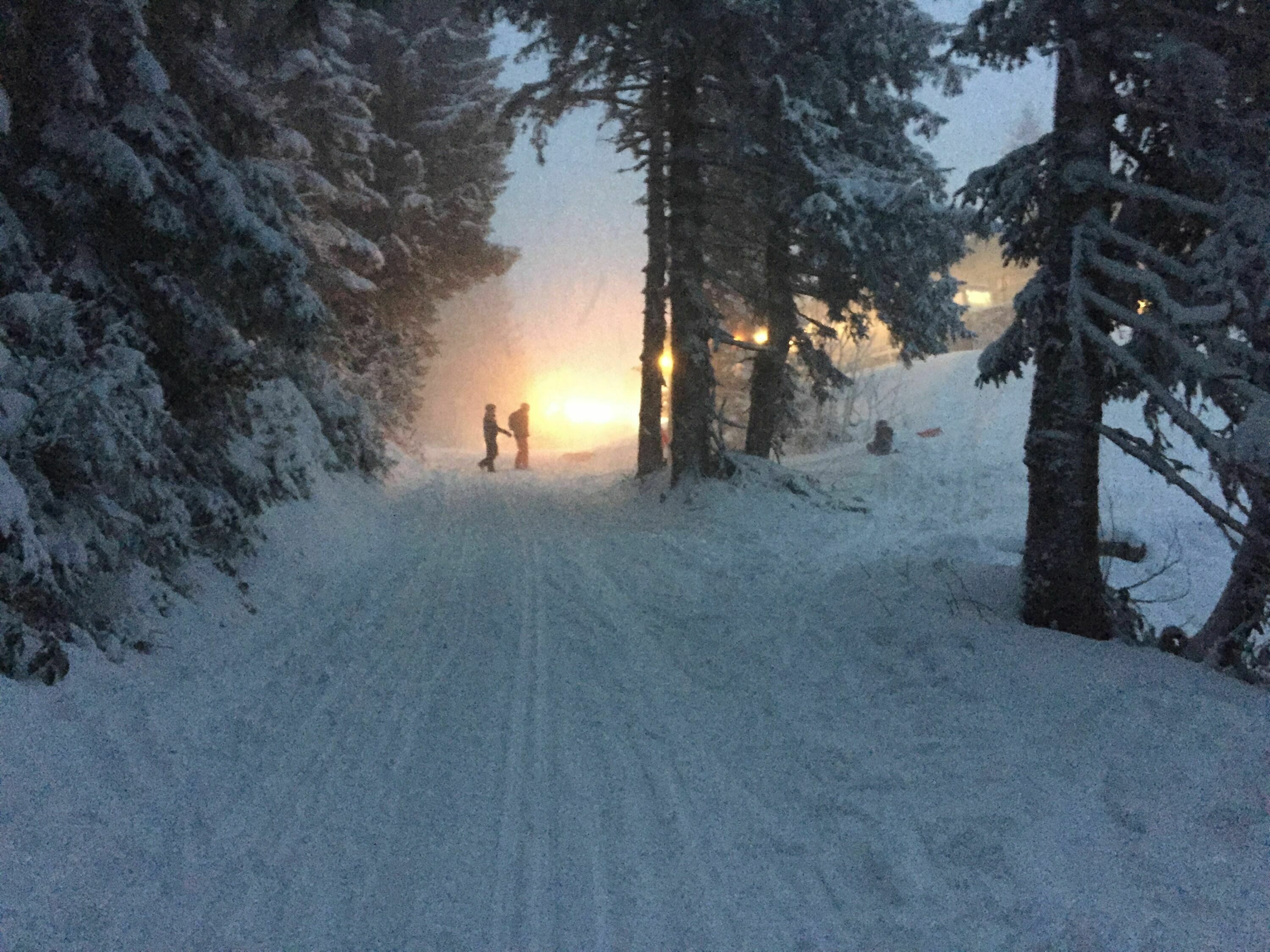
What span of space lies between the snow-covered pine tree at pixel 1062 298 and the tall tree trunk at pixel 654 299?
7.27 m

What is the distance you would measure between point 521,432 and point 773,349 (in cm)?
1160

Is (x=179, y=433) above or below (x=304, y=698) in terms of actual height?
above

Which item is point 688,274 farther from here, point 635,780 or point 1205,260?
point 635,780

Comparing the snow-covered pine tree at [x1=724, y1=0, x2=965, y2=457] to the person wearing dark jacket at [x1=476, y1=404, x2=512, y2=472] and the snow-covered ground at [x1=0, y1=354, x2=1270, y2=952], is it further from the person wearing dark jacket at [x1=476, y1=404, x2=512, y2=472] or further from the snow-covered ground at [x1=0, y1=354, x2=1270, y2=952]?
the person wearing dark jacket at [x1=476, y1=404, x2=512, y2=472]

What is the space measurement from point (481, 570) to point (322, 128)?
487 inches

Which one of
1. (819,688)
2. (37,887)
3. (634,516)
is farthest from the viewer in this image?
(634,516)

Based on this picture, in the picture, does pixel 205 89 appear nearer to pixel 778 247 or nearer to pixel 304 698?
pixel 304 698

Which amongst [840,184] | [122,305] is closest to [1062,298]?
[840,184]

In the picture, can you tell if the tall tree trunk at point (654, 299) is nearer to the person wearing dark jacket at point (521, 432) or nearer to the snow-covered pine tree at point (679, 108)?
the snow-covered pine tree at point (679, 108)

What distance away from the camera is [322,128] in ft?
55.5

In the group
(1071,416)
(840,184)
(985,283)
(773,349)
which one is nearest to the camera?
(1071,416)

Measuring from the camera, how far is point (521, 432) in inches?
973

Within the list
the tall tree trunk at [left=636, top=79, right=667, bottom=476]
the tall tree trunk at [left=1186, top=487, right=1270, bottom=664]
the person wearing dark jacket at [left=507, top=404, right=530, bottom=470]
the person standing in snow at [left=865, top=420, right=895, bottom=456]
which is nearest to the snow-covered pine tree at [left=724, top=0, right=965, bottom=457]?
the tall tree trunk at [left=636, top=79, right=667, bottom=476]

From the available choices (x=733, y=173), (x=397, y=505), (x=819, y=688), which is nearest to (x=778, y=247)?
(x=733, y=173)
